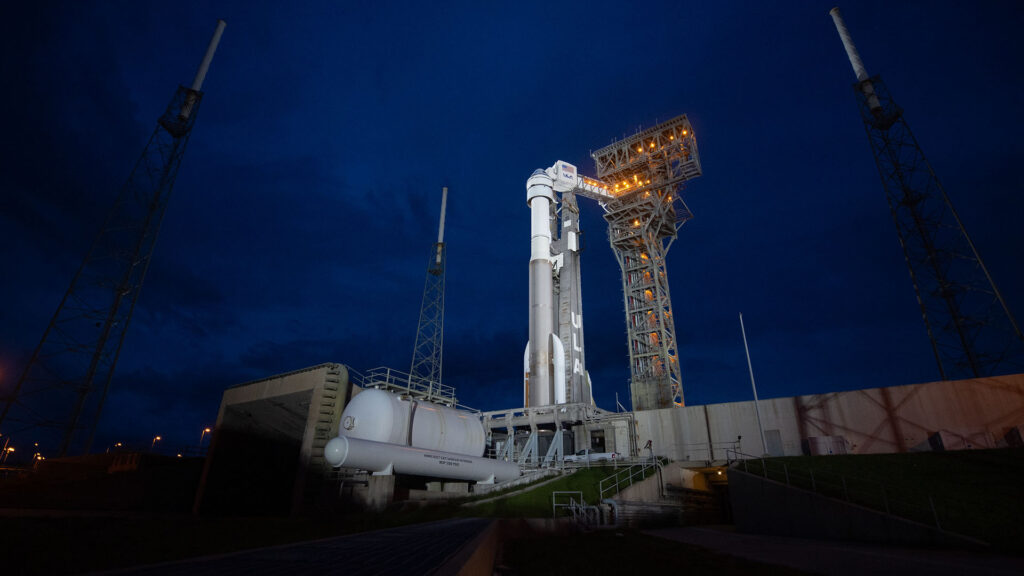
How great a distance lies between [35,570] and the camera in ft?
17.4

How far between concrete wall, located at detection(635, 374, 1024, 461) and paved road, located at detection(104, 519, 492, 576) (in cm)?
3392

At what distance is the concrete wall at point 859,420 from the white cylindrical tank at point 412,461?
16.2 metres

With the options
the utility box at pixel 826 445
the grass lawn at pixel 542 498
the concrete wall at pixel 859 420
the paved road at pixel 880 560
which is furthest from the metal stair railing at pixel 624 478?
the utility box at pixel 826 445

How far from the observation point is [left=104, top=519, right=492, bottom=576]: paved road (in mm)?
4199

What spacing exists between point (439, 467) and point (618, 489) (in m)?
10.2

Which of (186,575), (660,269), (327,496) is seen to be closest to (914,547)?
(186,575)

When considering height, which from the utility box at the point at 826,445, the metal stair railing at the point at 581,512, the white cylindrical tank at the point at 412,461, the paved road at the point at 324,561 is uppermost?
the utility box at the point at 826,445

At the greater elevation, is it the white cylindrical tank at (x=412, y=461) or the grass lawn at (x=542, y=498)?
the white cylindrical tank at (x=412, y=461)

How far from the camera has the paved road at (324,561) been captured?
13.8ft

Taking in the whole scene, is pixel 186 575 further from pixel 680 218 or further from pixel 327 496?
pixel 680 218

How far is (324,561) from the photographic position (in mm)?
5000

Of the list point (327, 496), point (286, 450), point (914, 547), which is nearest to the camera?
point (914, 547)

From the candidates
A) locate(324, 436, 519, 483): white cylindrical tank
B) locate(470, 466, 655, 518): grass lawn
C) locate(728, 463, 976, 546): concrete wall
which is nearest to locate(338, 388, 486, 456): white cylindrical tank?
locate(324, 436, 519, 483): white cylindrical tank

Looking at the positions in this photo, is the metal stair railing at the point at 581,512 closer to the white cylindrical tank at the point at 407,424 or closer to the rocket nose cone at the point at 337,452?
the white cylindrical tank at the point at 407,424
